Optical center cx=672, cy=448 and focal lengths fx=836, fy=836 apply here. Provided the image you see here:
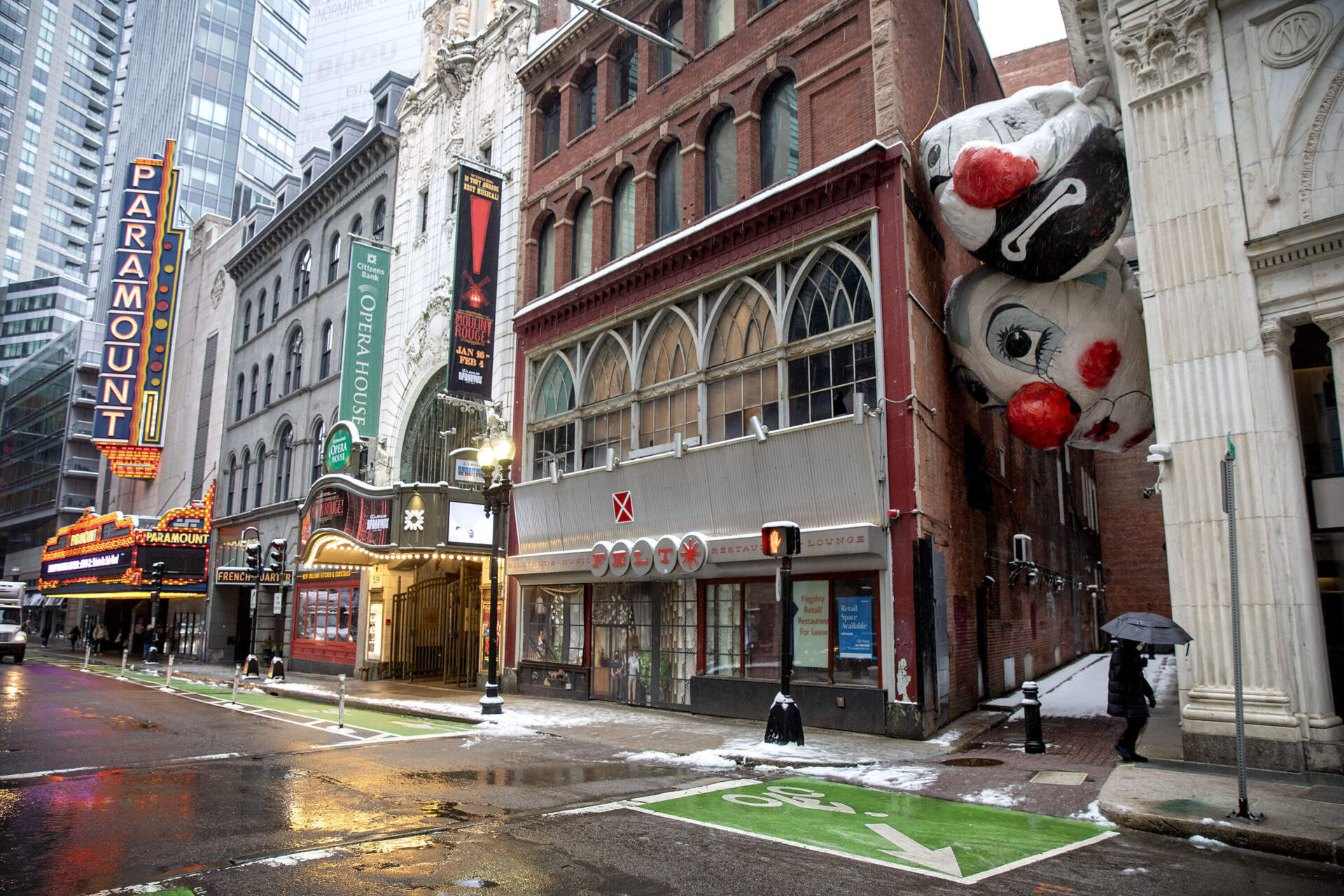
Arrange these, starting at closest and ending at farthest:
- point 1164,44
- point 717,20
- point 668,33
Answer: point 1164,44 < point 717,20 < point 668,33

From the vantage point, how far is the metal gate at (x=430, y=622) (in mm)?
26531

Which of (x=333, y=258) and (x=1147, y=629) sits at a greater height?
(x=333, y=258)

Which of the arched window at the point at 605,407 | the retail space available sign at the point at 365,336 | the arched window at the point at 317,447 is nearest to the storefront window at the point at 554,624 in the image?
the arched window at the point at 605,407

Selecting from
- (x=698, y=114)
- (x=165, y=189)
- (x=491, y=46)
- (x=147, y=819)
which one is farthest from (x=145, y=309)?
(x=147, y=819)

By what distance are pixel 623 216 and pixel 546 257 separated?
346cm

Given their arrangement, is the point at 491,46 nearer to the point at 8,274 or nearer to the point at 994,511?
the point at 994,511

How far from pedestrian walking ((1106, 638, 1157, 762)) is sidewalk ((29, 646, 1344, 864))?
0.36m

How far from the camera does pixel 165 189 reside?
47.0 m

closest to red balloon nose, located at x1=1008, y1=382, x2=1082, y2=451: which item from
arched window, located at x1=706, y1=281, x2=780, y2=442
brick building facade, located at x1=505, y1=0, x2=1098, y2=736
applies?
brick building facade, located at x1=505, y1=0, x2=1098, y2=736

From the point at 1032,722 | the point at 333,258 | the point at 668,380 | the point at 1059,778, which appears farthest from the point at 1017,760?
the point at 333,258

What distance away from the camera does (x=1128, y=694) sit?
10.5 m

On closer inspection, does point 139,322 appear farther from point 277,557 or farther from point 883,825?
point 883,825

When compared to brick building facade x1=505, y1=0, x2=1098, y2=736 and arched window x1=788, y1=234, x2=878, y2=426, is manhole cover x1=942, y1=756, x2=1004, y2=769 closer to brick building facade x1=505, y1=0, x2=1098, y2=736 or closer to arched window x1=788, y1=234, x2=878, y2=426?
brick building facade x1=505, y1=0, x2=1098, y2=736

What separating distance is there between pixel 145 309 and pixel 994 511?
46187 millimetres
